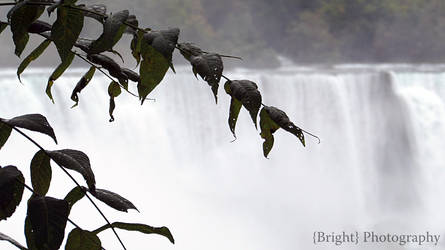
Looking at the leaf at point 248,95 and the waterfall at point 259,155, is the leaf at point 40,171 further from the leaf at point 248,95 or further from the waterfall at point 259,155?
the waterfall at point 259,155

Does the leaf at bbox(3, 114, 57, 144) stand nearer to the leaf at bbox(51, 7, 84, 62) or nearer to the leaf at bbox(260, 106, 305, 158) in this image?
the leaf at bbox(51, 7, 84, 62)

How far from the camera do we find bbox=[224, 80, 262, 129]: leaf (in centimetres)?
62

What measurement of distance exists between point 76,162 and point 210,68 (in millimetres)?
124

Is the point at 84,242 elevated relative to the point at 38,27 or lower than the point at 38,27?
lower

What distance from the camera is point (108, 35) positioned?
0.59m

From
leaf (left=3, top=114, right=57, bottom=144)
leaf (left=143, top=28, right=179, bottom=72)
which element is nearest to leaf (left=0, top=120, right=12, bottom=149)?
leaf (left=3, top=114, right=57, bottom=144)

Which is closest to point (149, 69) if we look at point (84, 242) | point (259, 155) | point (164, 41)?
point (164, 41)

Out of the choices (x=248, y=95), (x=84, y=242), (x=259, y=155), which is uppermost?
(x=259, y=155)

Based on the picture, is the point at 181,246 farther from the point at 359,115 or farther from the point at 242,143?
the point at 359,115

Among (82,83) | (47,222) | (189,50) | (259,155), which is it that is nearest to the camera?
(47,222)

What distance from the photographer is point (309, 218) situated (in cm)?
1243

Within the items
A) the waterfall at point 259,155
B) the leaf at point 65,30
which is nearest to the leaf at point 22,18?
the leaf at point 65,30

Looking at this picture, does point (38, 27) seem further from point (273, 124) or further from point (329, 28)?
point (329, 28)

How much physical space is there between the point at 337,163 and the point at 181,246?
189 inches
